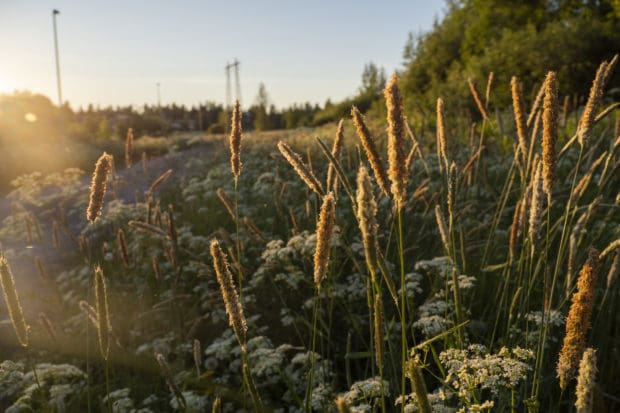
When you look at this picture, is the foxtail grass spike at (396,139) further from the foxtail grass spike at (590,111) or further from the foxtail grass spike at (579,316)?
the foxtail grass spike at (590,111)

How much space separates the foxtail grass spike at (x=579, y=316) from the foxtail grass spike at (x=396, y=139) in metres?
0.54

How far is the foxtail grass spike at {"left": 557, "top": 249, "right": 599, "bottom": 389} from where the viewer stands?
1312mm

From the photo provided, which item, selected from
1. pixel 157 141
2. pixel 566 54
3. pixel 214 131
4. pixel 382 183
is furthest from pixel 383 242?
pixel 214 131

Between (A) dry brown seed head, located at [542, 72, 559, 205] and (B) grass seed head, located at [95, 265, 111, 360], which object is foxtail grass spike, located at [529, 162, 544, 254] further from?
(B) grass seed head, located at [95, 265, 111, 360]

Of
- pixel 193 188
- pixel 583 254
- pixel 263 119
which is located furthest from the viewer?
pixel 263 119

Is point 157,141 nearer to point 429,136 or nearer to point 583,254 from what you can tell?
point 429,136

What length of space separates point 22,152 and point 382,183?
17.4 meters

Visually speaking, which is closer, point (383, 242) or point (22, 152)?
point (383, 242)

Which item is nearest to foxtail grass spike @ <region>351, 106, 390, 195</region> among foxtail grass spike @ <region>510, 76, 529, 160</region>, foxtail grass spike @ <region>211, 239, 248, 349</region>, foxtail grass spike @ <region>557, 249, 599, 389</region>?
foxtail grass spike @ <region>211, 239, 248, 349</region>

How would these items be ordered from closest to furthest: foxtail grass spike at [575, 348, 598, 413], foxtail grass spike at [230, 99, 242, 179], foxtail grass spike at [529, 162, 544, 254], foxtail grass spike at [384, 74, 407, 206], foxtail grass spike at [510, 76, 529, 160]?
1. foxtail grass spike at [575, 348, 598, 413]
2. foxtail grass spike at [384, 74, 407, 206]
3. foxtail grass spike at [529, 162, 544, 254]
4. foxtail grass spike at [230, 99, 242, 179]
5. foxtail grass spike at [510, 76, 529, 160]

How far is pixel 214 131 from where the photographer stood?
1404 inches

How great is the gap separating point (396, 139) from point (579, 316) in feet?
2.22

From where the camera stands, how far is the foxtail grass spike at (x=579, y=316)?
131 cm

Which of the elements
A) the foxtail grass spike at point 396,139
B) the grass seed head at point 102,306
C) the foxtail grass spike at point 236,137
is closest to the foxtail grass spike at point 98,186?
the grass seed head at point 102,306
